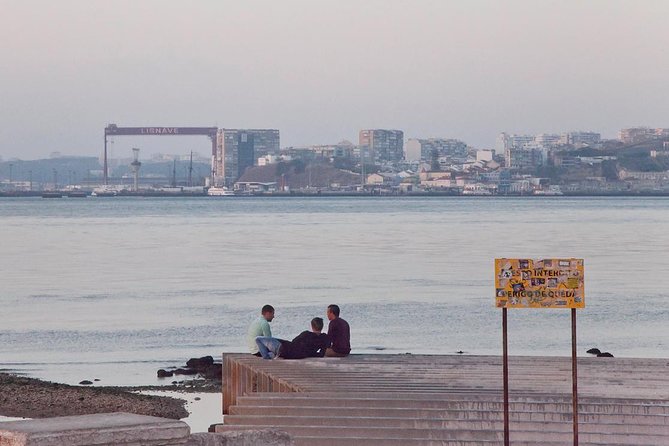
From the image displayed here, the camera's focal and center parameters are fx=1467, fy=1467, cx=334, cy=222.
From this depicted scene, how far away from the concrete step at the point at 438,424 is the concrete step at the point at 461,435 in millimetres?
97

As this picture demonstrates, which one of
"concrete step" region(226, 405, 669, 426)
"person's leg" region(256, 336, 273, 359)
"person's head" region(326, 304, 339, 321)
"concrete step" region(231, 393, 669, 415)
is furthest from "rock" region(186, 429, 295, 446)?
"person's head" region(326, 304, 339, 321)

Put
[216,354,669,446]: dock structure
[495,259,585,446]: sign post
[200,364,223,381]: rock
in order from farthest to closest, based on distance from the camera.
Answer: [200,364,223,381]: rock → [216,354,669,446]: dock structure → [495,259,585,446]: sign post

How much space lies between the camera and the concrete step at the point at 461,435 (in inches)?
480

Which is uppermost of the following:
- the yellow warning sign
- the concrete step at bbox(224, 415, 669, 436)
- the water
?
the yellow warning sign

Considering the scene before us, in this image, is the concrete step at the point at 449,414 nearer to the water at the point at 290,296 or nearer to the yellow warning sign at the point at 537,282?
the yellow warning sign at the point at 537,282

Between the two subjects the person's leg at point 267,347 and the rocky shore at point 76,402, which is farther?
the rocky shore at point 76,402

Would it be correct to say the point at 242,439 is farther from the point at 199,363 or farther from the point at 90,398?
the point at 199,363

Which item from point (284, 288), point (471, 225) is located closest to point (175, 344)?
point (284, 288)

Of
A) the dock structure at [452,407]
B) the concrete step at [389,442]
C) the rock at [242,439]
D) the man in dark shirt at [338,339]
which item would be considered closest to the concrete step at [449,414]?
the dock structure at [452,407]

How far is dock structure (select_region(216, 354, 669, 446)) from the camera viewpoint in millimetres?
12477

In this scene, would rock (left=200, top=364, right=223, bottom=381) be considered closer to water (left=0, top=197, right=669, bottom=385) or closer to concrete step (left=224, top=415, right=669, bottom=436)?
water (left=0, top=197, right=669, bottom=385)

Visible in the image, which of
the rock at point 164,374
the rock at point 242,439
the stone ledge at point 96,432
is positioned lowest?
the rock at point 164,374

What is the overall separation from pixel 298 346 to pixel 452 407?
15.5 ft

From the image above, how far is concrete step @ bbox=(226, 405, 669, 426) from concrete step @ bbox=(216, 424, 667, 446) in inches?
11.5
